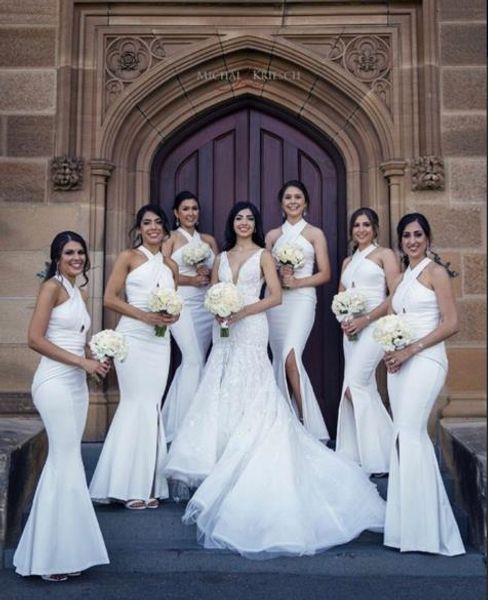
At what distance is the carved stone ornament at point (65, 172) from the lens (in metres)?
6.55

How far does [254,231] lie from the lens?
5.53 m

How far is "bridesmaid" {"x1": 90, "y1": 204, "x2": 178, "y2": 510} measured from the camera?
4.77 meters

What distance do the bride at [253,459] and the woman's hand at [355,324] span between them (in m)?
0.61

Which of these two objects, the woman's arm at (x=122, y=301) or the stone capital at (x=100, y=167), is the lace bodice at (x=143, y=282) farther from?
the stone capital at (x=100, y=167)

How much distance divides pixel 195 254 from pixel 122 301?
3.72 ft

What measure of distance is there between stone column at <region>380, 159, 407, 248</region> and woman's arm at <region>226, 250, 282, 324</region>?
1.74m

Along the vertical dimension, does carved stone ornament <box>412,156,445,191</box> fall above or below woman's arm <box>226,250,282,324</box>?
above

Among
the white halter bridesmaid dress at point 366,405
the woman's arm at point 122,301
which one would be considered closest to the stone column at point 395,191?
the white halter bridesmaid dress at point 366,405

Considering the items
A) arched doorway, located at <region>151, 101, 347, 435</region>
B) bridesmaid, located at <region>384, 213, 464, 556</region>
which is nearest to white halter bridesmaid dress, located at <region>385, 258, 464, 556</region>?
bridesmaid, located at <region>384, 213, 464, 556</region>

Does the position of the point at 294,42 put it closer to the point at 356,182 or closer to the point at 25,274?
the point at 356,182

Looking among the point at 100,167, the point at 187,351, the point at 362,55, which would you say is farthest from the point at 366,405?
the point at 362,55

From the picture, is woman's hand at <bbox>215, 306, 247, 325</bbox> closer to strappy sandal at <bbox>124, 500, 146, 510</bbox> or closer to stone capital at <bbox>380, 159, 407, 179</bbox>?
strappy sandal at <bbox>124, 500, 146, 510</bbox>

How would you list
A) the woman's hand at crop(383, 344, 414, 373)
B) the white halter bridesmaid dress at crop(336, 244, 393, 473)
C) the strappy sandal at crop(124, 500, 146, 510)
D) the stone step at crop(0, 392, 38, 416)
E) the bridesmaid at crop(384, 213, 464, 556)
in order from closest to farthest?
the bridesmaid at crop(384, 213, 464, 556)
the woman's hand at crop(383, 344, 414, 373)
the strappy sandal at crop(124, 500, 146, 510)
the white halter bridesmaid dress at crop(336, 244, 393, 473)
the stone step at crop(0, 392, 38, 416)

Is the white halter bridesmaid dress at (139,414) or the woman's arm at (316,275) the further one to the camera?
the woman's arm at (316,275)
